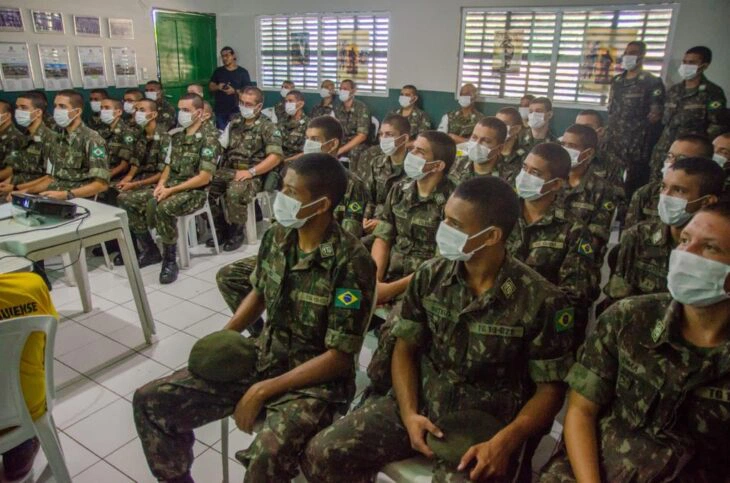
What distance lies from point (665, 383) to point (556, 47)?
17.2 ft

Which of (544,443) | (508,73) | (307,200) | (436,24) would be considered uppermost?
(436,24)

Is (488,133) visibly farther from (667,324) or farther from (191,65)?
(191,65)

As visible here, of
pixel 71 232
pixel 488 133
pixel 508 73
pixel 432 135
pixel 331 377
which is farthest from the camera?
pixel 508 73

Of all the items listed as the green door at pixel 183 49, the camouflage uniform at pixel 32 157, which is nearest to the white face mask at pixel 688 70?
the camouflage uniform at pixel 32 157

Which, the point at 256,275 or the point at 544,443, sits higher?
the point at 256,275

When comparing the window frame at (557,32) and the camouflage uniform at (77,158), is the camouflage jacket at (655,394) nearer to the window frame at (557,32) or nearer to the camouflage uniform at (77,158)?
the camouflage uniform at (77,158)

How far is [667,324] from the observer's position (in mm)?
1265

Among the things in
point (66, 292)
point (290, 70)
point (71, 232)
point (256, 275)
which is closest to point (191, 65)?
point (290, 70)

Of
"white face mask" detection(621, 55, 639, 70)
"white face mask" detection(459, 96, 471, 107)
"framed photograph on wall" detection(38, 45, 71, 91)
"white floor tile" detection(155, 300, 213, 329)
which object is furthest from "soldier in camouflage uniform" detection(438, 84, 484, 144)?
"framed photograph on wall" detection(38, 45, 71, 91)

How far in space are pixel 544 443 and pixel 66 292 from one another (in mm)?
3118

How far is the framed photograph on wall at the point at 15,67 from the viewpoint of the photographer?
509 centimetres

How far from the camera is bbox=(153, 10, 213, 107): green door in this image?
6.77 metres

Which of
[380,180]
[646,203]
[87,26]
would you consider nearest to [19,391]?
[380,180]

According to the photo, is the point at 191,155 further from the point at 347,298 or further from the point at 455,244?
the point at 455,244
